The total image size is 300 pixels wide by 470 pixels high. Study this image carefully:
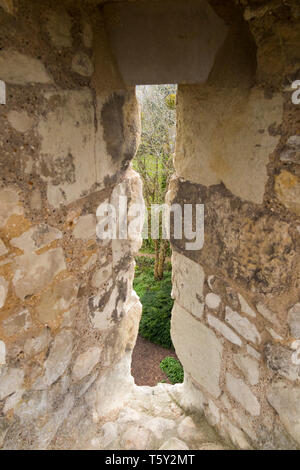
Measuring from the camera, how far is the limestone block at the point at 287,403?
3.49 feet

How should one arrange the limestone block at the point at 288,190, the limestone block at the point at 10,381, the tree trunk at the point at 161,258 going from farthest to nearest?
the tree trunk at the point at 161,258 → the limestone block at the point at 10,381 → the limestone block at the point at 288,190

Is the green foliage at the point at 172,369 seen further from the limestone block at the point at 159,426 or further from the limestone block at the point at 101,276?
the limestone block at the point at 101,276

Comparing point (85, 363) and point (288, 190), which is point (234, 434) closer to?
point (85, 363)

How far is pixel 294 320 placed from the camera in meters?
1.01

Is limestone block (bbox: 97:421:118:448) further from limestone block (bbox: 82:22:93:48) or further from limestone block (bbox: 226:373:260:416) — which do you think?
limestone block (bbox: 82:22:93:48)

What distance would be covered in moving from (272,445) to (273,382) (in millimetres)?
260

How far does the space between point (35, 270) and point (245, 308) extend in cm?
74

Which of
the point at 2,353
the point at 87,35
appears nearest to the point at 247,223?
the point at 87,35

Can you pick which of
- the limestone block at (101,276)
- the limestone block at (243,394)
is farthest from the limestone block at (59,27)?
the limestone block at (243,394)

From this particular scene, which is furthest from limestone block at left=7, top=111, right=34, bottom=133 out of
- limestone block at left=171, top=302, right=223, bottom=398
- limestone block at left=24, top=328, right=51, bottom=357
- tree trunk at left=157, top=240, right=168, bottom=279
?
tree trunk at left=157, top=240, right=168, bottom=279

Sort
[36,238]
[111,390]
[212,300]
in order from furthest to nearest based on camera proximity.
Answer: [111,390], [212,300], [36,238]

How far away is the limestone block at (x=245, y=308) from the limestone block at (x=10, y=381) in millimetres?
801

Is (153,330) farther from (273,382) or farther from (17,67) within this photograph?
(17,67)

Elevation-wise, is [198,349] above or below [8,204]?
below
